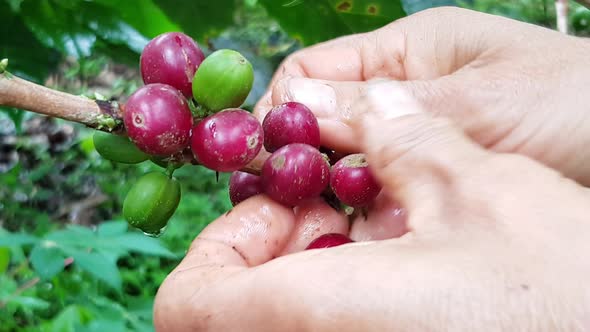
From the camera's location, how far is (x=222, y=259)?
1646 mm

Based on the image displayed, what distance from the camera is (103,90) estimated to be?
6.10m

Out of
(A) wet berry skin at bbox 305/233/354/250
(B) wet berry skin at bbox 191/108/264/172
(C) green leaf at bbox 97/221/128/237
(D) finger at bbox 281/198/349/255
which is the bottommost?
(C) green leaf at bbox 97/221/128/237

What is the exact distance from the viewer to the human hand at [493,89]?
1.74 meters

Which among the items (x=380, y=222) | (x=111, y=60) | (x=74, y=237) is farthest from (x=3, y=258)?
(x=380, y=222)

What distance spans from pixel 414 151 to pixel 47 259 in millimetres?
1587

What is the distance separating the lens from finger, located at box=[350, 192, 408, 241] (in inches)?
68.1

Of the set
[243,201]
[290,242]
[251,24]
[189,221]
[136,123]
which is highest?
[136,123]

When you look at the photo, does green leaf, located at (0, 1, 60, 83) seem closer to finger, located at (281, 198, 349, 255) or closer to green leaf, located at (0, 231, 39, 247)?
green leaf, located at (0, 231, 39, 247)

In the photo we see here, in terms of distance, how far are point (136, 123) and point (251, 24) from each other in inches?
205

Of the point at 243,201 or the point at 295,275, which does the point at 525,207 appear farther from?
the point at 243,201

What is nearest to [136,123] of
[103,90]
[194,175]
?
[194,175]

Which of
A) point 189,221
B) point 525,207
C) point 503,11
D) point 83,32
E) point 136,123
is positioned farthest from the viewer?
point 503,11

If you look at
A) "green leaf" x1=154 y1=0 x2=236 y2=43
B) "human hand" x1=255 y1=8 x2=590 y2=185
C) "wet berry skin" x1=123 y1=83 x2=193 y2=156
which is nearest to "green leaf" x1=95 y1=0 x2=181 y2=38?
"green leaf" x1=154 y1=0 x2=236 y2=43

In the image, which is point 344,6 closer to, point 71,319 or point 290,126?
point 290,126
